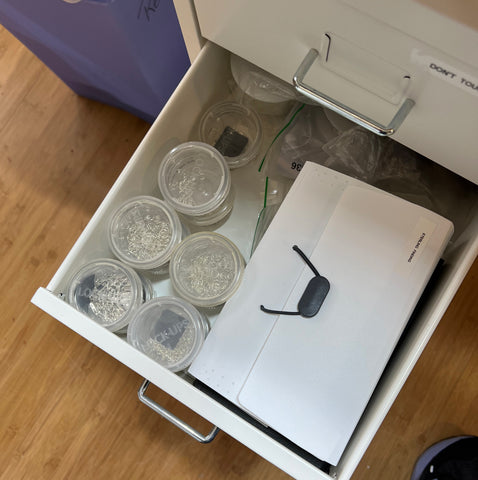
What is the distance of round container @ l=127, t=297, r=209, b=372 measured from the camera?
696mm

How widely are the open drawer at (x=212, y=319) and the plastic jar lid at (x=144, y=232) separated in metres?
0.02

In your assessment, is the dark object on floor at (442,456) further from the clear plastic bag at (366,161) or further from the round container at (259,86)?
the round container at (259,86)

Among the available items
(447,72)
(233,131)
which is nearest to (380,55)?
(447,72)

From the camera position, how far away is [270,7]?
18.8 inches

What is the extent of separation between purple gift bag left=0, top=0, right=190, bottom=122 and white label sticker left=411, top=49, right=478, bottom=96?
0.41m

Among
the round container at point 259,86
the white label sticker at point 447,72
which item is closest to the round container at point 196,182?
the round container at point 259,86

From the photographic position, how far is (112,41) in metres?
0.72

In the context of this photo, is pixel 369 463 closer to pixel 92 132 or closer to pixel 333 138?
pixel 333 138

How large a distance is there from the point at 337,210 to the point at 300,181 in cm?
7

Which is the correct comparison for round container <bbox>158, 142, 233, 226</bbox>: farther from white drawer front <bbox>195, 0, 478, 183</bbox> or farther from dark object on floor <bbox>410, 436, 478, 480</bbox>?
dark object on floor <bbox>410, 436, 478, 480</bbox>

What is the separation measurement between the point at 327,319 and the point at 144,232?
0.31 meters

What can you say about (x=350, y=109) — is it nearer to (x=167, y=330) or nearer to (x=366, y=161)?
(x=366, y=161)

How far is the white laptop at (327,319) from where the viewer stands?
0.60 meters

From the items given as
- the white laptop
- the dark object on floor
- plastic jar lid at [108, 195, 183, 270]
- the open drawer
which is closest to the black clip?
the white laptop
